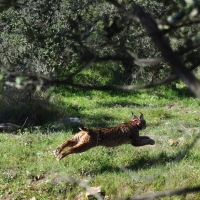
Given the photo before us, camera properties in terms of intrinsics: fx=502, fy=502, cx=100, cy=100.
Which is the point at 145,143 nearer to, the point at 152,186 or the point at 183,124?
the point at 152,186

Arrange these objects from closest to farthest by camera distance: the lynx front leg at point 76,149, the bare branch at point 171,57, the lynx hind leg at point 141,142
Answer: the bare branch at point 171,57 < the lynx front leg at point 76,149 < the lynx hind leg at point 141,142

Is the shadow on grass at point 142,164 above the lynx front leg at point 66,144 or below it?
below

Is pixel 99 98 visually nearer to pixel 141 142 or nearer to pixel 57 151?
pixel 141 142

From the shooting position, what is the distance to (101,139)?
8.18 meters

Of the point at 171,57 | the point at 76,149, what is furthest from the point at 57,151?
the point at 171,57

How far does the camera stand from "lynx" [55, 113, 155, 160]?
26.5 feet

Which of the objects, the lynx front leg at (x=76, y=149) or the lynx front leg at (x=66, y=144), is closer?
the lynx front leg at (x=76, y=149)

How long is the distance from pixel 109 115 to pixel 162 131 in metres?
3.48

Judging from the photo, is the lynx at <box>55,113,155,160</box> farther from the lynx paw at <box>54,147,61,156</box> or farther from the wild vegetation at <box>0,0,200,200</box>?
the wild vegetation at <box>0,0,200,200</box>

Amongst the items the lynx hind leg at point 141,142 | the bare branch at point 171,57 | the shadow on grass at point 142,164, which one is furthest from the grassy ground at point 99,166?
the bare branch at point 171,57

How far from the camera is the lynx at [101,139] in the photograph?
807cm

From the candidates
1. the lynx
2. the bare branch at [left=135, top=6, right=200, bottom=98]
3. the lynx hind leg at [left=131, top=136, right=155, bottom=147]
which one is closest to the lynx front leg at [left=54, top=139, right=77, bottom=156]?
the lynx

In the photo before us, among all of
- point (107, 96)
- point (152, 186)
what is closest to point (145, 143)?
point (152, 186)

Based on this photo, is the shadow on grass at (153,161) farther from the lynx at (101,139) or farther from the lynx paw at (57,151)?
the lynx paw at (57,151)
